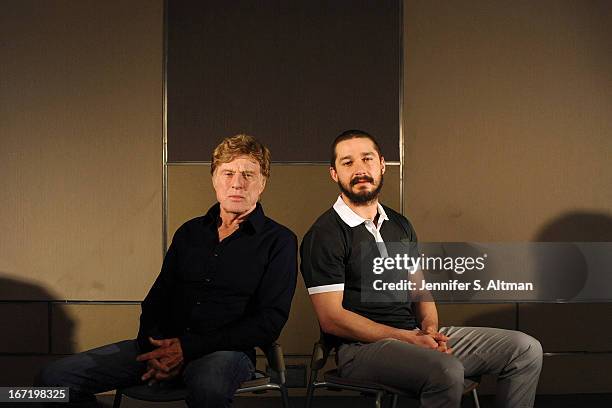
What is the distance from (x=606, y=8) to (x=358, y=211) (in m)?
2.08

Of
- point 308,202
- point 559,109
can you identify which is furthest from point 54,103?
point 559,109

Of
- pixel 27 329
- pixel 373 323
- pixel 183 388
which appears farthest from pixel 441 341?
pixel 27 329

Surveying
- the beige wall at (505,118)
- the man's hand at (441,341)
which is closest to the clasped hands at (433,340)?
the man's hand at (441,341)

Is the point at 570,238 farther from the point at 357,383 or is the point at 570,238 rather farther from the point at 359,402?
the point at 357,383

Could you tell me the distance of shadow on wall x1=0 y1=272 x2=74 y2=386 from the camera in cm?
417

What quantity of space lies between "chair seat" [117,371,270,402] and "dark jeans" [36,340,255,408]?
1.2 inches

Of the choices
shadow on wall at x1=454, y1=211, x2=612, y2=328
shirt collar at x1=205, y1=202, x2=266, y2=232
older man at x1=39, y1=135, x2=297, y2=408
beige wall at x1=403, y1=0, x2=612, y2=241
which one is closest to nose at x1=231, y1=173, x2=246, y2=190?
older man at x1=39, y1=135, x2=297, y2=408

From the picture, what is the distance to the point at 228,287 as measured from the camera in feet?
10.0

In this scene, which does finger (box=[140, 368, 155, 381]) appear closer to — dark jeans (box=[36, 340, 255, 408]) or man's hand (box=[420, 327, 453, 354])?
dark jeans (box=[36, 340, 255, 408])

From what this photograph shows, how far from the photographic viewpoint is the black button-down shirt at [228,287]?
9.91ft

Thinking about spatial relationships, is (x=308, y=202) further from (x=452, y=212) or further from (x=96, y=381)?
(x=96, y=381)

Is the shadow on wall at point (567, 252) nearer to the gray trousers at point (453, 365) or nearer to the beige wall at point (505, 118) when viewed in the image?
the beige wall at point (505, 118)

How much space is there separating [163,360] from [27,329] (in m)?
1.61

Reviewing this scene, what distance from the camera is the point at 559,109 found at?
4.23 meters
